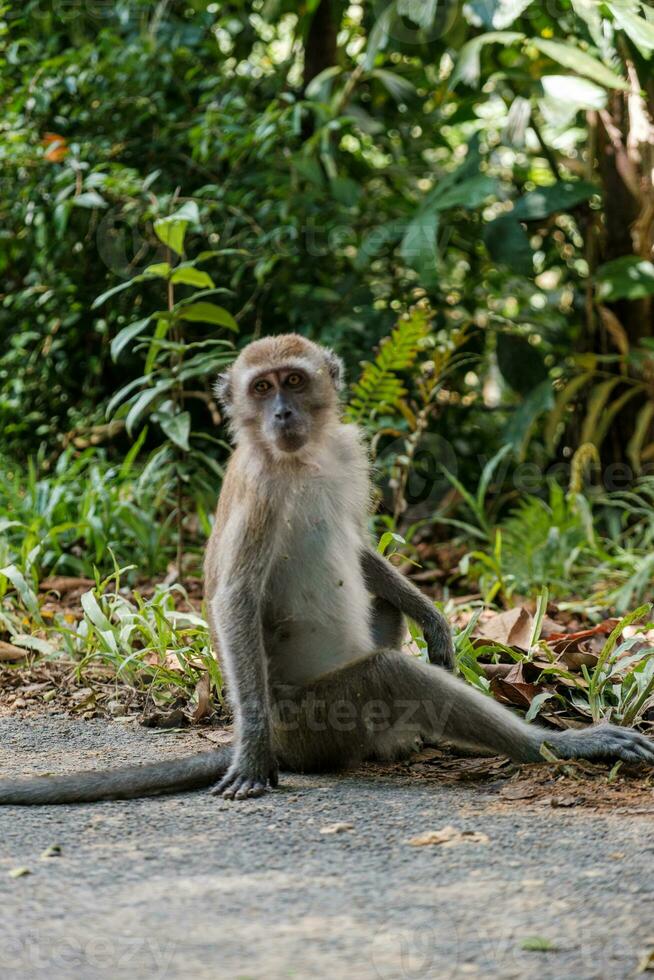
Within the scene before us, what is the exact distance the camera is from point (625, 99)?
7.80 metres

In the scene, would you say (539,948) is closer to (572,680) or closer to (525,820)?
(525,820)

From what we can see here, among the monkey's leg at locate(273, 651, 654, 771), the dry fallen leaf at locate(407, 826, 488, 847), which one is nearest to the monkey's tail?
the monkey's leg at locate(273, 651, 654, 771)

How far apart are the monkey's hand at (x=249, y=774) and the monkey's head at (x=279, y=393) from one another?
110 centimetres

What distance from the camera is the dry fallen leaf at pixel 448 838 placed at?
3102 mm

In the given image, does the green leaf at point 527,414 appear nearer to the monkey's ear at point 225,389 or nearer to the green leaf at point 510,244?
the green leaf at point 510,244

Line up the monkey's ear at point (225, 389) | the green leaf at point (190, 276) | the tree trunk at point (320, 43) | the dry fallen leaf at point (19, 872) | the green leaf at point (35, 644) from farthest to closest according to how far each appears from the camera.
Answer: the tree trunk at point (320, 43), the green leaf at point (190, 276), the green leaf at point (35, 644), the monkey's ear at point (225, 389), the dry fallen leaf at point (19, 872)

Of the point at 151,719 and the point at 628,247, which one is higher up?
the point at 628,247

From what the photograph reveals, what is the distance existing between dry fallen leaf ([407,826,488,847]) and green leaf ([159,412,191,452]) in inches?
117

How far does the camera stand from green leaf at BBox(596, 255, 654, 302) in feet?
24.0

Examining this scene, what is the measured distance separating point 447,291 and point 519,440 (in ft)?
4.97

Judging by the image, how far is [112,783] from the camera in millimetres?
3635

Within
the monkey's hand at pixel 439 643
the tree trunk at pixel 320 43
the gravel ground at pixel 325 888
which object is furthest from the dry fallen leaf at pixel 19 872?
the tree trunk at pixel 320 43

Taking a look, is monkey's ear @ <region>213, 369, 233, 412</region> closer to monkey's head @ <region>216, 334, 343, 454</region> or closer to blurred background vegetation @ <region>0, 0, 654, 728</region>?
monkey's head @ <region>216, 334, 343, 454</region>

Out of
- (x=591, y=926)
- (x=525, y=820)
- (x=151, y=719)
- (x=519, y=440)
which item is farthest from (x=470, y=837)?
(x=519, y=440)
